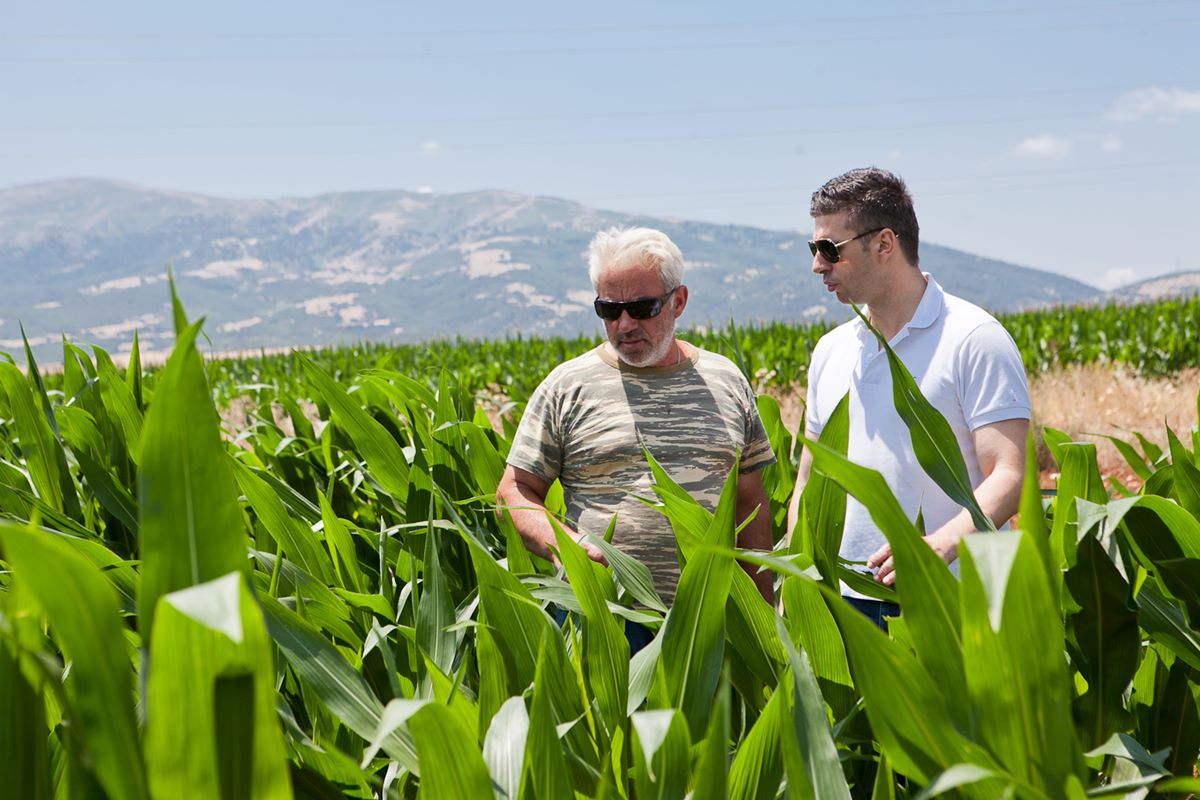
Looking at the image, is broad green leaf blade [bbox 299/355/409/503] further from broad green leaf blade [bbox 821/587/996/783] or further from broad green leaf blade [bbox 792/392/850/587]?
broad green leaf blade [bbox 821/587/996/783]

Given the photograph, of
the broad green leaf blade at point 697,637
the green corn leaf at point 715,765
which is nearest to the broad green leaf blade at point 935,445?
the broad green leaf blade at point 697,637

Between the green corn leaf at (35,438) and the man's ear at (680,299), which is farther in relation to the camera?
the man's ear at (680,299)

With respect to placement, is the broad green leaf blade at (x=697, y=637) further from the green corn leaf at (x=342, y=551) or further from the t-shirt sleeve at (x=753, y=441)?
the t-shirt sleeve at (x=753, y=441)

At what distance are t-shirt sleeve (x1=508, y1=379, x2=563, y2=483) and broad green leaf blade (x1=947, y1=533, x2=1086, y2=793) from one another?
2039mm

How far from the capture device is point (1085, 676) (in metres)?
1.20

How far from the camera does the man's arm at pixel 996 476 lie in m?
2.31

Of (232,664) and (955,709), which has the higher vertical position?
(232,664)

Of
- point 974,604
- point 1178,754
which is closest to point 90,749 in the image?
point 974,604

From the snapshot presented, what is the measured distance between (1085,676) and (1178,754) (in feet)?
0.54

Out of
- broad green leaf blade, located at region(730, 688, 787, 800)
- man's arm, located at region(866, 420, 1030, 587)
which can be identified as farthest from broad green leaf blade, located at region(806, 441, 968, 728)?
man's arm, located at region(866, 420, 1030, 587)

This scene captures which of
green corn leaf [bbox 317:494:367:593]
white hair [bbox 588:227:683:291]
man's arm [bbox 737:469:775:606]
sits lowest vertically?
man's arm [bbox 737:469:775:606]

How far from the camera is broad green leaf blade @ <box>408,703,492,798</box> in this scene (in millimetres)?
736

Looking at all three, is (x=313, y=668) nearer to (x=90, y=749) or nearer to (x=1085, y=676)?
(x=90, y=749)

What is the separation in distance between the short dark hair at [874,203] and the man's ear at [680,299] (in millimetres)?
455
